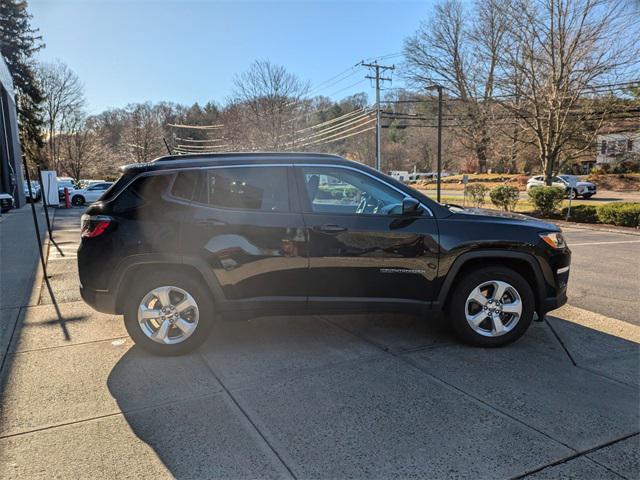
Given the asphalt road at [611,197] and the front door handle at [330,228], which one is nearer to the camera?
the front door handle at [330,228]

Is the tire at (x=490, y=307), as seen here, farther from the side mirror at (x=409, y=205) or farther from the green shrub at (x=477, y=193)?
the green shrub at (x=477, y=193)

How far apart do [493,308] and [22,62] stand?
52.6 metres

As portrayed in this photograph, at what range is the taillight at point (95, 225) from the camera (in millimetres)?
4016

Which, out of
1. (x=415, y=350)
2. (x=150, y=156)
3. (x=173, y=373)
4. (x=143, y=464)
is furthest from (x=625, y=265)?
(x=150, y=156)

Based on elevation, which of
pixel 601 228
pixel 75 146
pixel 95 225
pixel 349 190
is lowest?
pixel 601 228

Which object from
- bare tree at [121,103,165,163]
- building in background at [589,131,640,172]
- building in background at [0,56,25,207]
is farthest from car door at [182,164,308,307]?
bare tree at [121,103,165,163]

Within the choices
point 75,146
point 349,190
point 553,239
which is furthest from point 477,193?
point 75,146

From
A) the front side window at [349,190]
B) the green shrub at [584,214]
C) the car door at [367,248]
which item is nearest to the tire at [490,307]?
the car door at [367,248]

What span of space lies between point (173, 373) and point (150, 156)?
66.5m

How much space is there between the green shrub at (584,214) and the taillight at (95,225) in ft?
54.7

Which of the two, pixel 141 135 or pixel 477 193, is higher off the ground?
pixel 141 135

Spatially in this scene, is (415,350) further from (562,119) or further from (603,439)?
(562,119)

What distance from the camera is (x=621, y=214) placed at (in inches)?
588

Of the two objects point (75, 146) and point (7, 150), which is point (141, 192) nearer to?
point (7, 150)
